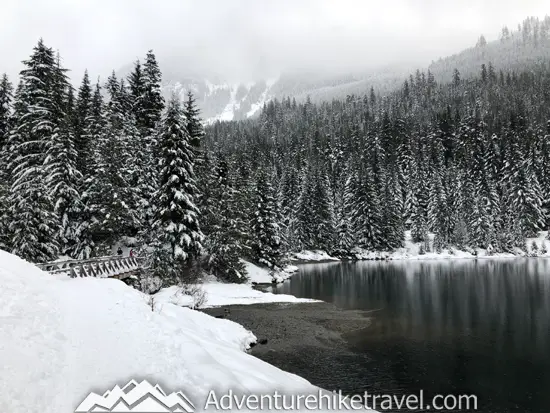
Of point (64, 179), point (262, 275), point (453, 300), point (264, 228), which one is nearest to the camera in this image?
point (453, 300)

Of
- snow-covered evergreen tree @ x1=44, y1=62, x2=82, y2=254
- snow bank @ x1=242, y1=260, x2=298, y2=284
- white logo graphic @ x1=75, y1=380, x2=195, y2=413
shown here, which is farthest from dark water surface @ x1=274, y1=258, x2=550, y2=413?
snow-covered evergreen tree @ x1=44, y1=62, x2=82, y2=254

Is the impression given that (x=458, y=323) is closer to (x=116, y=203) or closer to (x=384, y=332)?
(x=384, y=332)

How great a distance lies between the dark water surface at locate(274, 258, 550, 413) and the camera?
1466 centimetres

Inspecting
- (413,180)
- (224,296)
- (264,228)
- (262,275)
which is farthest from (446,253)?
(224,296)

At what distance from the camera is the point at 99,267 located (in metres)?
26.4

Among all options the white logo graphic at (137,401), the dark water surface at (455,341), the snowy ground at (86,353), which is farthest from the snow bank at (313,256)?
the white logo graphic at (137,401)

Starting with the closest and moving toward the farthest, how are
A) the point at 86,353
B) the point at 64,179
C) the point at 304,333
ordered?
the point at 86,353 < the point at 304,333 < the point at 64,179

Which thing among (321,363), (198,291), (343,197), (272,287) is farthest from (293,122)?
(321,363)

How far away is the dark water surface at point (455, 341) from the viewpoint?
14.7 m

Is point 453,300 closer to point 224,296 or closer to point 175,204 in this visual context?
point 224,296

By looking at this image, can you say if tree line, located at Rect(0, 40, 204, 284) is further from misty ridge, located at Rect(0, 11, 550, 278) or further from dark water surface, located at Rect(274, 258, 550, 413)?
dark water surface, located at Rect(274, 258, 550, 413)

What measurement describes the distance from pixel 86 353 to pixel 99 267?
1912 cm

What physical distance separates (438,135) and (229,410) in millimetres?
133204

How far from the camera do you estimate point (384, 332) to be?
22.8 metres
